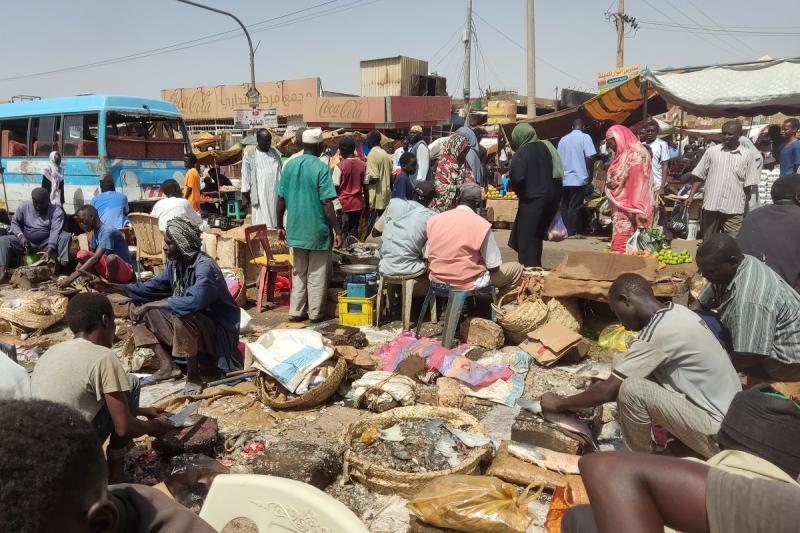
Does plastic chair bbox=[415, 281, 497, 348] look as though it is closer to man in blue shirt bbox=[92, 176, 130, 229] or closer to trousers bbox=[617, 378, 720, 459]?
trousers bbox=[617, 378, 720, 459]

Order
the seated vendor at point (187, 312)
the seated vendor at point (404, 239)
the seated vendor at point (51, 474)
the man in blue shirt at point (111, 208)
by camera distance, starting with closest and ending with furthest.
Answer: the seated vendor at point (51, 474), the seated vendor at point (187, 312), the seated vendor at point (404, 239), the man in blue shirt at point (111, 208)

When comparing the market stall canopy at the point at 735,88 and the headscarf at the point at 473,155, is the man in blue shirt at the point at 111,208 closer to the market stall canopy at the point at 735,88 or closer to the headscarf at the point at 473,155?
the headscarf at the point at 473,155

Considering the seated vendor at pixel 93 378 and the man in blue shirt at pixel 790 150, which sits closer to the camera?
the seated vendor at pixel 93 378

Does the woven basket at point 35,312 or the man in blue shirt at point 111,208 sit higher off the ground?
the man in blue shirt at point 111,208

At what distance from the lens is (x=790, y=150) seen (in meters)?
8.31

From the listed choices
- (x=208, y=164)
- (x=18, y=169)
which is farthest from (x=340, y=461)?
(x=208, y=164)

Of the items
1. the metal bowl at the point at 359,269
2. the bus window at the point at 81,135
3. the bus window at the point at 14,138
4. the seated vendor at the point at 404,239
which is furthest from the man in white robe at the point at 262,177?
the bus window at the point at 14,138

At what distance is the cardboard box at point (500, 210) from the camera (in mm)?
11594

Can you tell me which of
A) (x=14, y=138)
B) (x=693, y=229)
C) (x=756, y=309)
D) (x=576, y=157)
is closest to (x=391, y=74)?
(x=14, y=138)

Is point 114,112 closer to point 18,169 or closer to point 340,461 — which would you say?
point 18,169

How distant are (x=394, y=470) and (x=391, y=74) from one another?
24.3m

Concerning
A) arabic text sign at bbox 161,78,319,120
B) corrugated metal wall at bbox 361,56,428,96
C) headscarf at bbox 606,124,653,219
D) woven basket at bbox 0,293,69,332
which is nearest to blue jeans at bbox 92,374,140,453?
woven basket at bbox 0,293,69,332

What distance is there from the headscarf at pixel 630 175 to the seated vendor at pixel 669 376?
4.12 meters

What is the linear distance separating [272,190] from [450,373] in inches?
174
